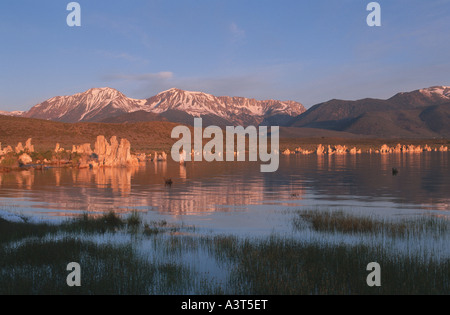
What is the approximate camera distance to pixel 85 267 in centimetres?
972

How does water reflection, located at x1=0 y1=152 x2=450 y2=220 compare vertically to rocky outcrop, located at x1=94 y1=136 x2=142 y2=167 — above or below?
below

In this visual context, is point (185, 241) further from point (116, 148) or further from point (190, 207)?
point (116, 148)

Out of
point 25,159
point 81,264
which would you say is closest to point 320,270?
point 81,264

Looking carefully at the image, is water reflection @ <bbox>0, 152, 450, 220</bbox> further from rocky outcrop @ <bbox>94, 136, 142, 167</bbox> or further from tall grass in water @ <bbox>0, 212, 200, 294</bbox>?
rocky outcrop @ <bbox>94, 136, 142, 167</bbox>

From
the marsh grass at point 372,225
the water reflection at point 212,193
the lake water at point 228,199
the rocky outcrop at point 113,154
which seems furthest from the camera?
the rocky outcrop at point 113,154

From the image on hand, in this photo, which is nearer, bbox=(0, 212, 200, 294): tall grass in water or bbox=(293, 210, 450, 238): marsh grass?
bbox=(0, 212, 200, 294): tall grass in water

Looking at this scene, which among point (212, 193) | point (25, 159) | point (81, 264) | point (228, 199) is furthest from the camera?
point (25, 159)

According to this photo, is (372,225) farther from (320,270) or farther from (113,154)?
(113,154)

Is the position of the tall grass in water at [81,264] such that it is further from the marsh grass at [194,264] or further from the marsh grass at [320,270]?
the marsh grass at [320,270]

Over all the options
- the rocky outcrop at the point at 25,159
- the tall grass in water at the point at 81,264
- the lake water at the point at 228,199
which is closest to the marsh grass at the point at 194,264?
the tall grass in water at the point at 81,264

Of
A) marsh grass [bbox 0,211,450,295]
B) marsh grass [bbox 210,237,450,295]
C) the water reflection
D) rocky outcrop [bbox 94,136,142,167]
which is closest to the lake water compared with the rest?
the water reflection

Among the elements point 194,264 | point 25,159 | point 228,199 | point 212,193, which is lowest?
point 194,264

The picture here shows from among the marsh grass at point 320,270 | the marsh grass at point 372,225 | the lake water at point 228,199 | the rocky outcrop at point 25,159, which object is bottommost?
the marsh grass at point 320,270

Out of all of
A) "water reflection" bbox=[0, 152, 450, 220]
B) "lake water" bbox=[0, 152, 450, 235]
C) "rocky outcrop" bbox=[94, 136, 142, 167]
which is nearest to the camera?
"lake water" bbox=[0, 152, 450, 235]
